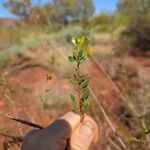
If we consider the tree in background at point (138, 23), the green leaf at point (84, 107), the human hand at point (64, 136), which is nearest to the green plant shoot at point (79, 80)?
the green leaf at point (84, 107)

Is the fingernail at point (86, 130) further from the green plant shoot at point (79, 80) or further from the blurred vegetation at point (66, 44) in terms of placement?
the blurred vegetation at point (66, 44)

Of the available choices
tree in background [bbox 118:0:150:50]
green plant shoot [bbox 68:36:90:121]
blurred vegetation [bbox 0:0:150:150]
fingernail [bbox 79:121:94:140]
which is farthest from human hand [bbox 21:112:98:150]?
tree in background [bbox 118:0:150:50]

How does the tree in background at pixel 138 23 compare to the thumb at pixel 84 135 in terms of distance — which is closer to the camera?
the thumb at pixel 84 135

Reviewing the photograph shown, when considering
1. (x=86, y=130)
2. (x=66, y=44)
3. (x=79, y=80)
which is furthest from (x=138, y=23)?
(x=86, y=130)

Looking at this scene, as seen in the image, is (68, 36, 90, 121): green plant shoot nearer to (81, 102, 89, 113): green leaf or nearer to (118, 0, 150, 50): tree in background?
(81, 102, 89, 113): green leaf

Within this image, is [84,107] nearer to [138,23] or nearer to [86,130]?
[86,130]

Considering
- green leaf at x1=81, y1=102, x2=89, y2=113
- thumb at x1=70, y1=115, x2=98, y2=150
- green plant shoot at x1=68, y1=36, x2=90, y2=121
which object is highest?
green plant shoot at x1=68, y1=36, x2=90, y2=121

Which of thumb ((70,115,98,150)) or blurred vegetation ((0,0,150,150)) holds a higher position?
thumb ((70,115,98,150))
